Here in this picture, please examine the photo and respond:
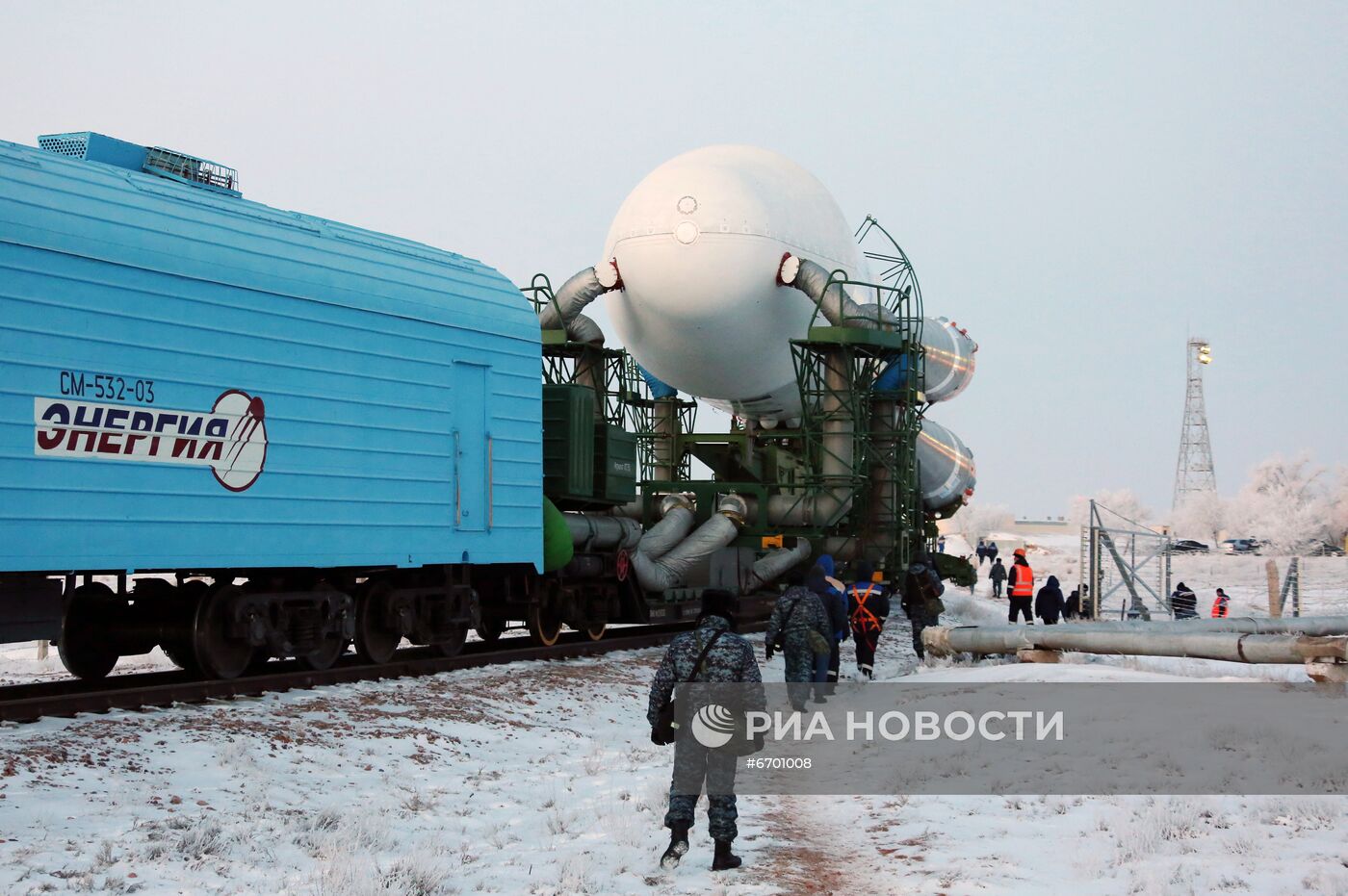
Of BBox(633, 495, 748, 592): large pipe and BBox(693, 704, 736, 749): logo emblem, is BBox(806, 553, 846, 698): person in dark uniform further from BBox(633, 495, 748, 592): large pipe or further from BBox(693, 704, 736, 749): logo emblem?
BBox(693, 704, 736, 749): logo emblem

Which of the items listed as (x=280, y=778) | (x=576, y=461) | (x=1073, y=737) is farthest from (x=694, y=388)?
(x=280, y=778)

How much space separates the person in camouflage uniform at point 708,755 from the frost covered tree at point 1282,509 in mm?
83288

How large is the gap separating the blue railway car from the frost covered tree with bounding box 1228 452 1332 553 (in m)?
77.9

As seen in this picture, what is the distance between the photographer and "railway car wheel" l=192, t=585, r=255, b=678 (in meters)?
12.8

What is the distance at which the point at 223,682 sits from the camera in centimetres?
1224

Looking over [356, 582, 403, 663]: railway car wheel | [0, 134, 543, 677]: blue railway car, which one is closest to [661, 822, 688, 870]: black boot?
[0, 134, 543, 677]: blue railway car

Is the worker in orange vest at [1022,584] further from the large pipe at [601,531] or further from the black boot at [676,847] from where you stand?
the black boot at [676,847]

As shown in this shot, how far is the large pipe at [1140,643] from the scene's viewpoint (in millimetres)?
13578

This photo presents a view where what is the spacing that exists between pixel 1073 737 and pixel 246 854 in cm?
666

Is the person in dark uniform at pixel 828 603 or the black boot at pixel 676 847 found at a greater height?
the person in dark uniform at pixel 828 603

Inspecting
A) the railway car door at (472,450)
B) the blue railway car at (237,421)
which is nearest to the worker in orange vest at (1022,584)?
the blue railway car at (237,421)

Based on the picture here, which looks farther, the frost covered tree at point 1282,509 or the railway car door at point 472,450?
the frost covered tree at point 1282,509

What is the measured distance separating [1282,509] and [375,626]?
91.3 meters

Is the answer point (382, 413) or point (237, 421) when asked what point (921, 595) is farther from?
point (237, 421)
